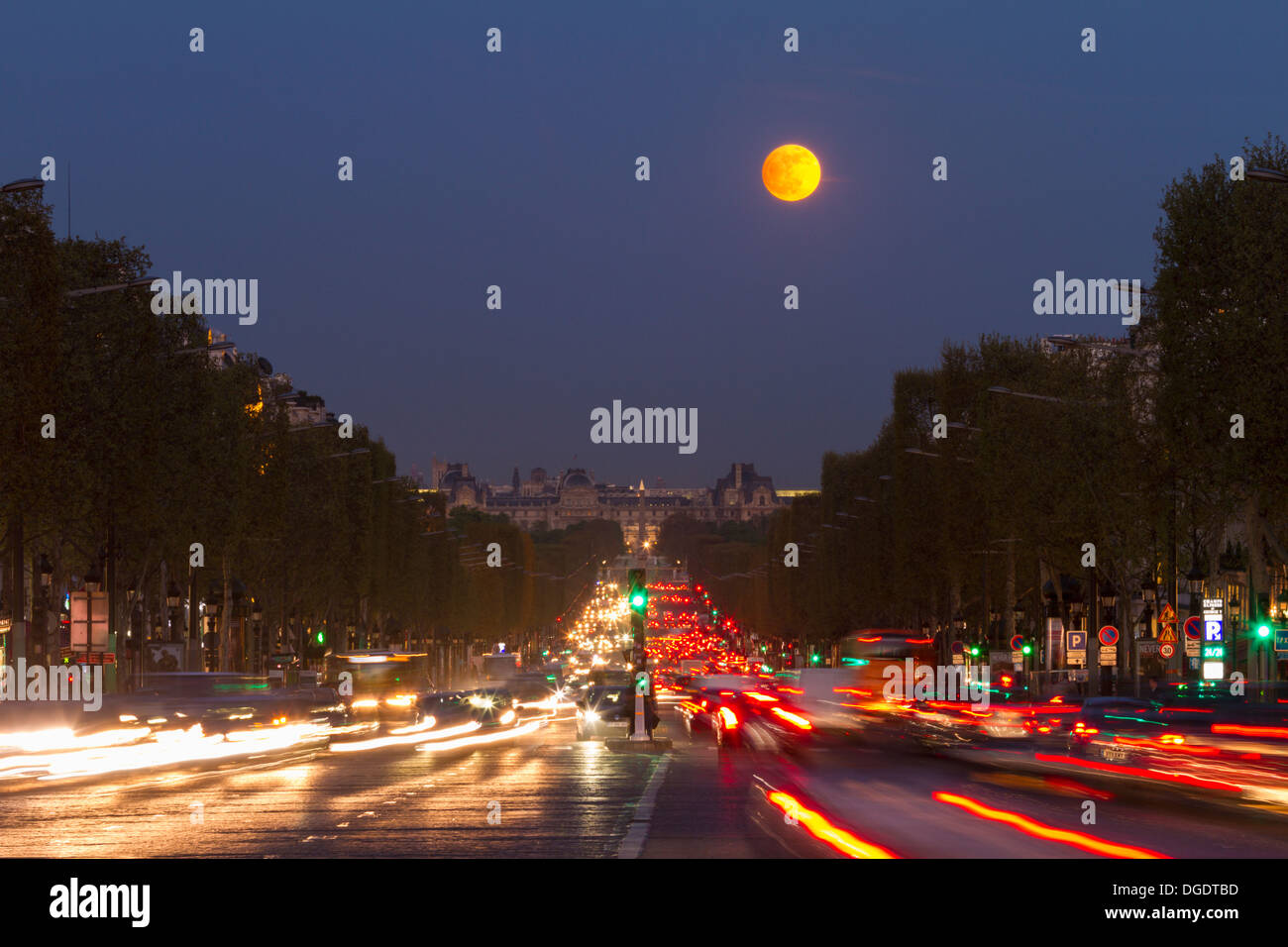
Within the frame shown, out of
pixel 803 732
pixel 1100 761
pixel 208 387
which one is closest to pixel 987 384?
pixel 803 732

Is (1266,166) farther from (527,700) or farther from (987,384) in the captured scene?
(527,700)

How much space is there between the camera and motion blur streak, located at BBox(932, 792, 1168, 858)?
54.1 feet

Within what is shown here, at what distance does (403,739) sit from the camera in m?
52.1

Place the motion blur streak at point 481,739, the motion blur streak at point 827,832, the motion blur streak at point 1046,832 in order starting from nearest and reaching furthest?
the motion blur streak at point 827,832
the motion blur streak at point 1046,832
the motion blur streak at point 481,739

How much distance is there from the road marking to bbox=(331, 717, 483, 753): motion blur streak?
48.7 feet

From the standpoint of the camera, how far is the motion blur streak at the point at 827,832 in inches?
640

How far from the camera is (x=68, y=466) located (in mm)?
49094

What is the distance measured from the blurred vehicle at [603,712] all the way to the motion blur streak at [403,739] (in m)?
4.32

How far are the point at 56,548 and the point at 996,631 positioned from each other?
59205 millimetres

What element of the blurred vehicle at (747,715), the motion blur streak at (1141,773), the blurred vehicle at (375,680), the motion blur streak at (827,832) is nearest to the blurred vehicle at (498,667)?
the blurred vehicle at (747,715)

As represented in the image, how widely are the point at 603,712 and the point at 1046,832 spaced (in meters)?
33.8

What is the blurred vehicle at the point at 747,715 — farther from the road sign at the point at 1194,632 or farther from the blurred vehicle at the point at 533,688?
the road sign at the point at 1194,632

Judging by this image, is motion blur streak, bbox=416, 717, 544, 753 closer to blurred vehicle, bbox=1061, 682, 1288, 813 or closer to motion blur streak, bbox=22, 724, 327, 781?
motion blur streak, bbox=22, 724, 327, 781

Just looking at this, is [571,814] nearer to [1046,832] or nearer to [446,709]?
[1046,832]
